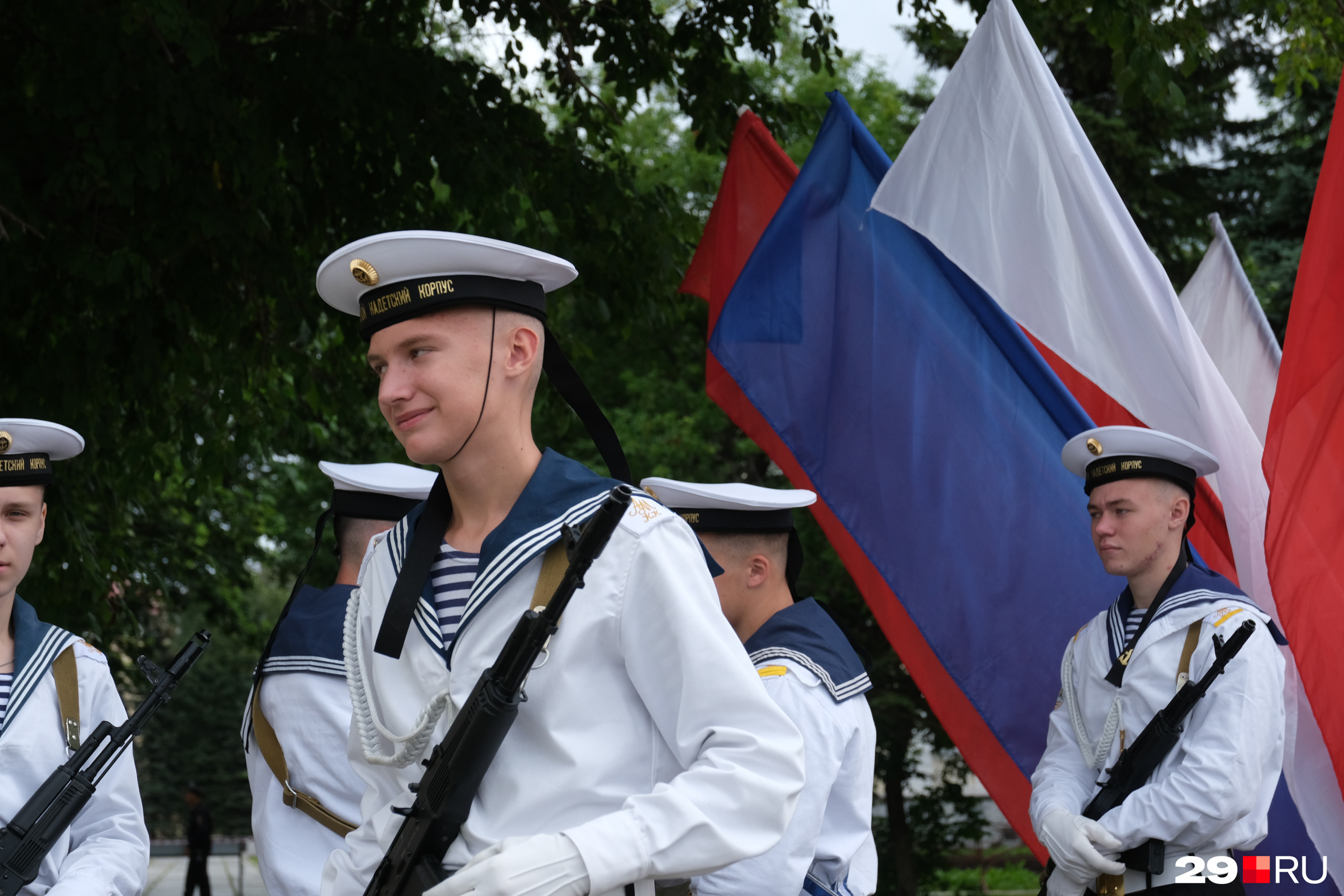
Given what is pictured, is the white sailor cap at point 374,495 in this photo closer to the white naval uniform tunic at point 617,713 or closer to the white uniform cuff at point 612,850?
the white naval uniform tunic at point 617,713

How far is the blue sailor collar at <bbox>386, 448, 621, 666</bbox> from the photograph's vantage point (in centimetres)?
222

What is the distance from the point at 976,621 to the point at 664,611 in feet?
10.5

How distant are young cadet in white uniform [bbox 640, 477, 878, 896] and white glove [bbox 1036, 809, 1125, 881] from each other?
1.76ft

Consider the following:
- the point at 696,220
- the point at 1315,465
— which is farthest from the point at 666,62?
the point at 1315,465

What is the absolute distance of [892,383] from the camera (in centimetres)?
548

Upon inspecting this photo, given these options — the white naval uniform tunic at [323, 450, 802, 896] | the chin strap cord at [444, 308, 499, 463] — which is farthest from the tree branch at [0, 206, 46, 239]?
the white naval uniform tunic at [323, 450, 802, 896]

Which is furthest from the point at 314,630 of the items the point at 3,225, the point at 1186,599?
the point at 3,225

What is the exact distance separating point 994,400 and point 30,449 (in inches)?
129

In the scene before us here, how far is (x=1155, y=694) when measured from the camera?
432 centimetres

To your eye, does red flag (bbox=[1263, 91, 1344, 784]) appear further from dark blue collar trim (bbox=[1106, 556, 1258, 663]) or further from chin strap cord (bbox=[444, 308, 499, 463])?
chin strap cord (bbox=[444, 308, 499, 463])

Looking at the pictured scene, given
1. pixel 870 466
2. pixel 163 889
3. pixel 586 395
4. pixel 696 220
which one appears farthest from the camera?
pixel 163 889

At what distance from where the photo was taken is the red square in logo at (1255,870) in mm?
4719

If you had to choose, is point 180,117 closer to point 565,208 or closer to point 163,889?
point 565,208

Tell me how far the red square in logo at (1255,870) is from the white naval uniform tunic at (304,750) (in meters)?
2.87
